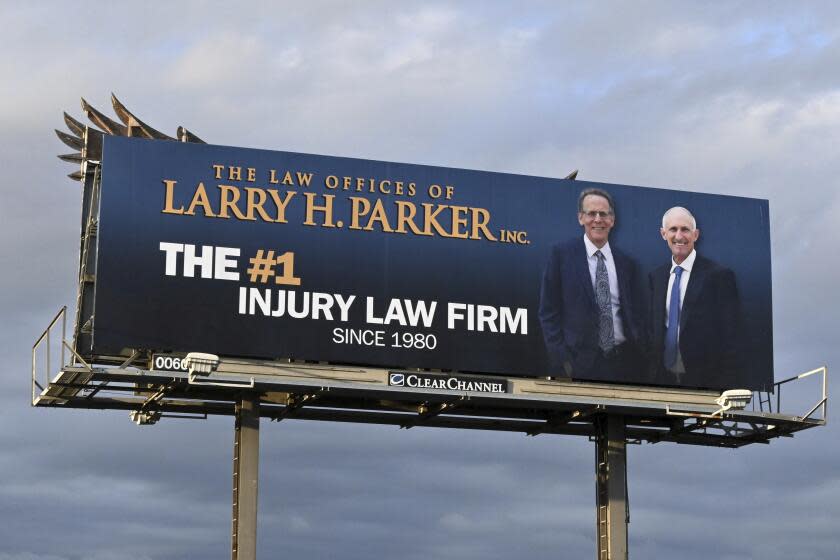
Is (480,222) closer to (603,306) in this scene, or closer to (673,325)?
(603,306)

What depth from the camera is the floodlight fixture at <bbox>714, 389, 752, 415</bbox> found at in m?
41.1

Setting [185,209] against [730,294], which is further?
[730,294]

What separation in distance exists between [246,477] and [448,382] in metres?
4.71

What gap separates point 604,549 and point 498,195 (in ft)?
26.4

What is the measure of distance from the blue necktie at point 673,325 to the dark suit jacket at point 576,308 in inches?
26.9

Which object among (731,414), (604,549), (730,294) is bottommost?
(604,549)

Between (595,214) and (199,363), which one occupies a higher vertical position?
(595,214)

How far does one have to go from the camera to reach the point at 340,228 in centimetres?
4072

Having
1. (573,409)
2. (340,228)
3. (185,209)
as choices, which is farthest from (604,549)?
(185,209)

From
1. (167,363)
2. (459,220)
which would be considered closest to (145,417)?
(167,363)

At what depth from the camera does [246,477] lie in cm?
3916

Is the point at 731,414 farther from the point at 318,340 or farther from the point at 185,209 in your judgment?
the point at 185,209

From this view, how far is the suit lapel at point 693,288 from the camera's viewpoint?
42.6 meters

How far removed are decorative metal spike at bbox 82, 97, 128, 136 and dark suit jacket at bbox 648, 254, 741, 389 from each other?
12.1m
